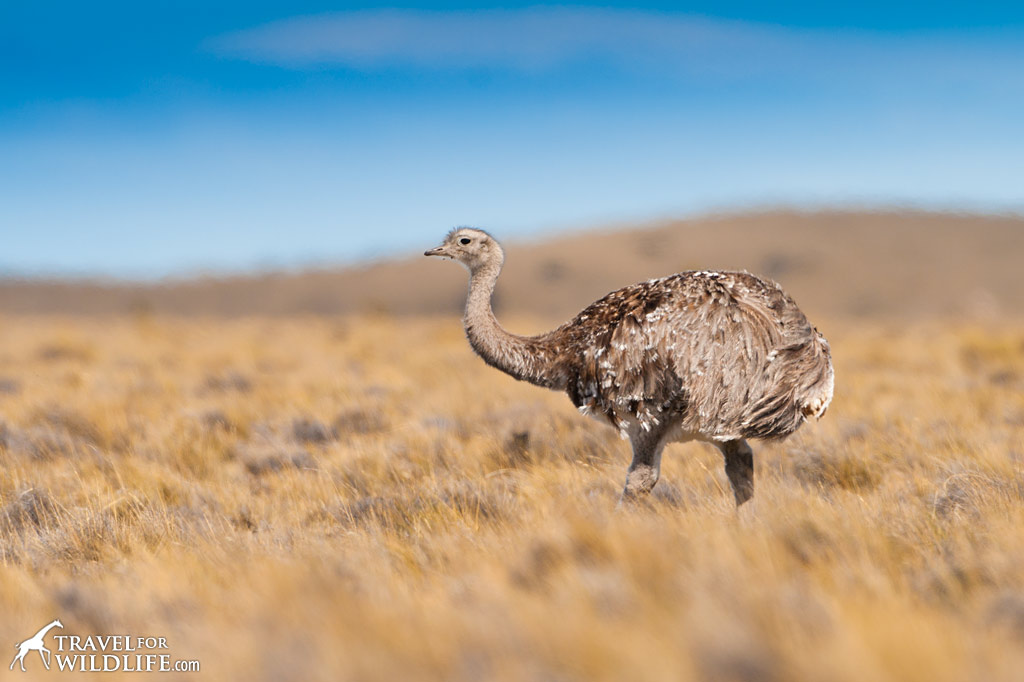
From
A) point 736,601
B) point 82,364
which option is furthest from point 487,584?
point 82,364

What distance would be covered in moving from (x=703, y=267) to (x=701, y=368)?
57.3m

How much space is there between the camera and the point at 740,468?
5227 mm

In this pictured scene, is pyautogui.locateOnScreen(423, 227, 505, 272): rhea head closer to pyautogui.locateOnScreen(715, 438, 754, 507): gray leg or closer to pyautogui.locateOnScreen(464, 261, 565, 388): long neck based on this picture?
pyautogui.locateOnScreen(464, 261, 565, 388): long neck

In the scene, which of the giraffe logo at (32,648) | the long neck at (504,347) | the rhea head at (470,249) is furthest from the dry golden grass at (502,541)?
the rhea head at (470,249)

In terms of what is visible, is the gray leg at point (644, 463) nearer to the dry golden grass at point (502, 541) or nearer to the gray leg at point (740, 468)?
the dry golden grass at point (502, 541)

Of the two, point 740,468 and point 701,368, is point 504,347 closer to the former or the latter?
point 701,368

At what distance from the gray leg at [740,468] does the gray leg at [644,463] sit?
42cm

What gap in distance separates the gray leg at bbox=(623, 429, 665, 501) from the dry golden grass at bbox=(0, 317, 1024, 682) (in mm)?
147

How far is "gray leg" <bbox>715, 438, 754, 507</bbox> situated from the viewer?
5.20 metres

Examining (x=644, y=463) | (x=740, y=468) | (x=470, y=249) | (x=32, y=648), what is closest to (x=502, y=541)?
(x=644, y=463)

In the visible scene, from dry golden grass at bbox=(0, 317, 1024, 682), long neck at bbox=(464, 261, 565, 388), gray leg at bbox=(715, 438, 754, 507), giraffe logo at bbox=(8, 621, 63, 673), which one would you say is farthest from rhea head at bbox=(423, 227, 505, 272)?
giraffe logo at bbox=(8, 621, 63, 673)

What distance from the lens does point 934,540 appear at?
3873mm

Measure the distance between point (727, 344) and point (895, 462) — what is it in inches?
72.1

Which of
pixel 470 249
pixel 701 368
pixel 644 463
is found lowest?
pixel 644 463
